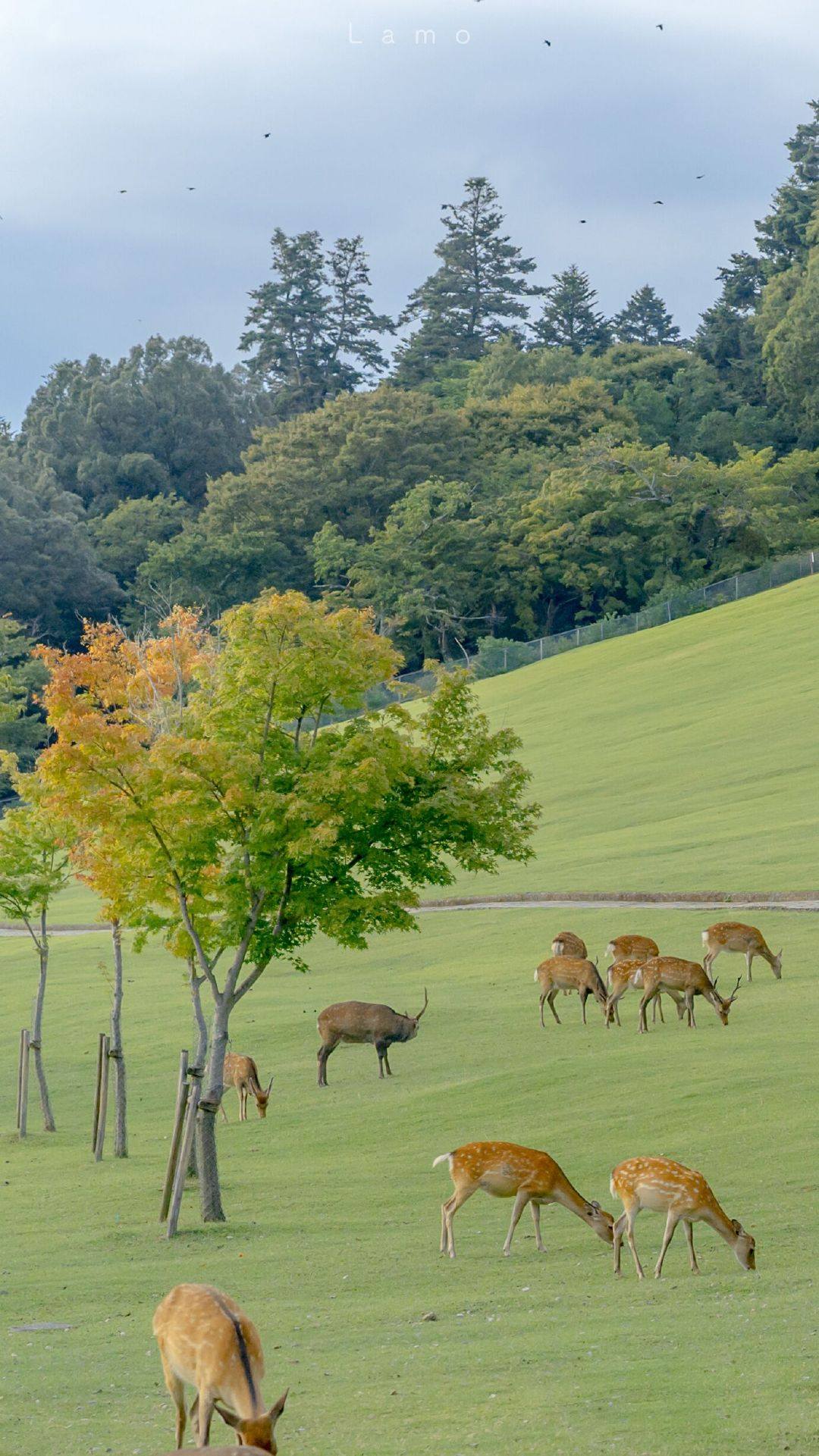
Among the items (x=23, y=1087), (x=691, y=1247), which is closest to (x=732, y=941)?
(x=23, y=1087)

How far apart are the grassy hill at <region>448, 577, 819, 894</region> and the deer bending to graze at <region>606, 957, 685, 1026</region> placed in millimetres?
9880

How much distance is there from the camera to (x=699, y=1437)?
909 centimetres

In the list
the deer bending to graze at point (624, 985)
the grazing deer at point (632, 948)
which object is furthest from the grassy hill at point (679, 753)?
the deer bending to graze at point (624, 985)

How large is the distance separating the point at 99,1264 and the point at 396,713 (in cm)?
763

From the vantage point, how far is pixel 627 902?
3603cm

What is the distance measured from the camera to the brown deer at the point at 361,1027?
2458cm

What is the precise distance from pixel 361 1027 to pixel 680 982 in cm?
505

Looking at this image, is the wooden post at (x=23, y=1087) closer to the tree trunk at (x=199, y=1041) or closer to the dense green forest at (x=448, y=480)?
the tree trunk at (x=199, y=1041)

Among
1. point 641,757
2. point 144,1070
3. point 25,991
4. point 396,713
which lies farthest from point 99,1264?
point 641,757

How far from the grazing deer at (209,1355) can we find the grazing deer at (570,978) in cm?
1603

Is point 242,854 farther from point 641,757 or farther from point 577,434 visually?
point 577,434

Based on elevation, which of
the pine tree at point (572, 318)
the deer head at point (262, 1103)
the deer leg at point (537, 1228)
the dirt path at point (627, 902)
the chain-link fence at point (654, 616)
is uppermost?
the pine tree at point (572, 318)

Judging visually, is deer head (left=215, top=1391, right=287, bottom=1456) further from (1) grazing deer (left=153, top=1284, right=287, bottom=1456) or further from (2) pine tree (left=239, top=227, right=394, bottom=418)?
(2) pine tree (left=239, top=227, right=394, bottom=418)

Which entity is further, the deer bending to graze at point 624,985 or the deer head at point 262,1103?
the deer bending to graze at point 624,985
